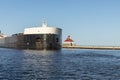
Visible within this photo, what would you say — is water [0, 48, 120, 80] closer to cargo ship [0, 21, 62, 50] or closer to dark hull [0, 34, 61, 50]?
dark hull [0, 34, 61, 50]

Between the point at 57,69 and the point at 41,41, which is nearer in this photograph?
the point at 57,69

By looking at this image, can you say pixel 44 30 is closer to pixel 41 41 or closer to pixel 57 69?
pixel 41 41

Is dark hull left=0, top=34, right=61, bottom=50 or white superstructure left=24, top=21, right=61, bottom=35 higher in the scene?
white superstructure left=24, top=21, right=61, bottom=35

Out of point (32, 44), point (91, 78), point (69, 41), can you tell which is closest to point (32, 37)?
point (32, 44)

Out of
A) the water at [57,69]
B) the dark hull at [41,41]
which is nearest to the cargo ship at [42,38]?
the dark hull at [41,41]

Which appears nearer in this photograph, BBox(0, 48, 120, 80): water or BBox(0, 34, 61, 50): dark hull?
BBox(0, 48, 120, 80): water

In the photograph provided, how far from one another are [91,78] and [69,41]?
168048 millimetres

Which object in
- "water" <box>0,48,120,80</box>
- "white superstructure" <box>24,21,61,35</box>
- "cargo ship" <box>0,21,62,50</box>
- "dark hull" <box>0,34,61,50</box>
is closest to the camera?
"water" <box>0,48,120,80</box>

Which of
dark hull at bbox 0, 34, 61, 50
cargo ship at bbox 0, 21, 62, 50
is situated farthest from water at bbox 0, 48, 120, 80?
cargo ship at bbox 0, 21, 62, 50

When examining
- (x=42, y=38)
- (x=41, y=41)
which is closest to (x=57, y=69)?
(x=41, y=41)

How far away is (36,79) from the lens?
30.3 meters

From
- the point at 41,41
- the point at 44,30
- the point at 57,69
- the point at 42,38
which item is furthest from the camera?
the point at 44,30

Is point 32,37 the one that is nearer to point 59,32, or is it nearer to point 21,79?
point 59,32

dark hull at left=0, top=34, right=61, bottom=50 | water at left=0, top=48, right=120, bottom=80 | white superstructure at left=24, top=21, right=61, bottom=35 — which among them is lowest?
water at left=0, top=48, right=120, bottom=80
